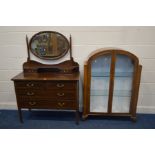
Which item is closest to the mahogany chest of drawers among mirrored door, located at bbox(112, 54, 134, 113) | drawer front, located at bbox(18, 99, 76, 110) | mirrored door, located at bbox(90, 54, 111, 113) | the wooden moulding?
drawer front, located at bbox(18, 99, 76, 110)

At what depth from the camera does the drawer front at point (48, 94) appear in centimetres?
246

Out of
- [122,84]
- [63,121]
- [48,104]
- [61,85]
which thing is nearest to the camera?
[61,85]

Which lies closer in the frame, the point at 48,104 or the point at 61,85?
the point at 61,85

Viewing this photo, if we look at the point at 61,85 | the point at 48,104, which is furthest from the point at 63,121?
the point at 61,85

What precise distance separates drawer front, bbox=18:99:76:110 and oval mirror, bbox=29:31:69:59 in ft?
2.46

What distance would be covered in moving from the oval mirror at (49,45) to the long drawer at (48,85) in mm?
527

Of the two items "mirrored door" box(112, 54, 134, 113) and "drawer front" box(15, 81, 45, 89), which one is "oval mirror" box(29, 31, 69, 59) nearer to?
"drawer front" box(15, 81, 45, 89)

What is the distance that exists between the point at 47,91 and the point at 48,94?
0.05 m

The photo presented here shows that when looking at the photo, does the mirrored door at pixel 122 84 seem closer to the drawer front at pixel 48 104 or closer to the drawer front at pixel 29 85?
the drawer front at pixel 48 104

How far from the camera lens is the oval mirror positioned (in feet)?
8.63

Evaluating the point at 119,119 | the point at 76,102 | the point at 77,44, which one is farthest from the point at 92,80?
the point at 119,119

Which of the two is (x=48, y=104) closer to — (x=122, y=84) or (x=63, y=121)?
(x=63, y=121)

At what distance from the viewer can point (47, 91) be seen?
2.47 m
